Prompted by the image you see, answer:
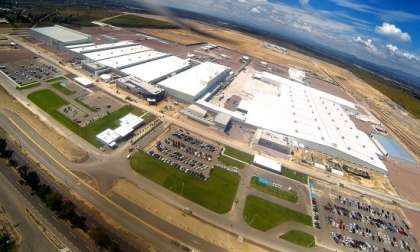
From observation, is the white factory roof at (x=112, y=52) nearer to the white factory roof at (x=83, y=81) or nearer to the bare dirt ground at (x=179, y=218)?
the white factory roof at (x=83, y=81)

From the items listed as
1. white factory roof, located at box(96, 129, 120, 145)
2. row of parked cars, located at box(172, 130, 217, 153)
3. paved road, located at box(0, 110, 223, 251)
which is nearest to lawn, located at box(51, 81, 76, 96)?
paved road, located at box(0, 110, 223, 251)

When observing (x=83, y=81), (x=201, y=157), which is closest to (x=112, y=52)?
(x=83, y=81)

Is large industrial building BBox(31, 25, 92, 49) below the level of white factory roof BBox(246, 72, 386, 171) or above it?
below

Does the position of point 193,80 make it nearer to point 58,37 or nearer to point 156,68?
point 156,68

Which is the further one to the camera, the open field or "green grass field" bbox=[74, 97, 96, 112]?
the open field

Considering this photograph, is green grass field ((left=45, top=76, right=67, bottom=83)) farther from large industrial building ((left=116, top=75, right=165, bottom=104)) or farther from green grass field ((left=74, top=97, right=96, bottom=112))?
large industrial building ((left=116, top=75, right=165, bottom=104))

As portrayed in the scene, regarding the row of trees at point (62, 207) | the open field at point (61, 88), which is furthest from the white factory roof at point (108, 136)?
the open field at point (61, 88)
